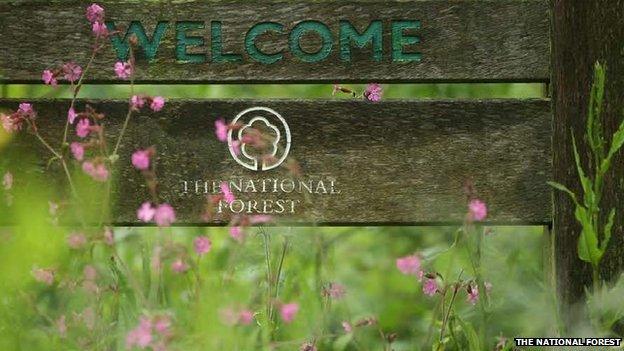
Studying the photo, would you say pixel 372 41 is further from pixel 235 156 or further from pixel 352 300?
pixel 352 300

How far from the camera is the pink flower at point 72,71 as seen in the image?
2.28m

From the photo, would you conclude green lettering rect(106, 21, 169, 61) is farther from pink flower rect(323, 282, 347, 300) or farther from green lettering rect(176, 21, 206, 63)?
pink flower rect(323, 282, 347, 300)

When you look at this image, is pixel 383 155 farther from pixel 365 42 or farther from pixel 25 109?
pixel 25 109

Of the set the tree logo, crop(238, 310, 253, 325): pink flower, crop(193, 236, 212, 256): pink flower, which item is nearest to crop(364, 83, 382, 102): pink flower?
the tree logo

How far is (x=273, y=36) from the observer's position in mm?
2492

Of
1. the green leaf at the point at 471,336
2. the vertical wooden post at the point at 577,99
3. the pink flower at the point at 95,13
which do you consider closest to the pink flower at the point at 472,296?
the green leaf at the point at 471,336

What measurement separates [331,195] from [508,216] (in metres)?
0.41

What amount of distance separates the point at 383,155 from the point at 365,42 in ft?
0.89

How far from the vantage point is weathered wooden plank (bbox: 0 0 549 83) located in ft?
8.16

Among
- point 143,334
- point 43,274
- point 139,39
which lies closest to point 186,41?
point 139,39

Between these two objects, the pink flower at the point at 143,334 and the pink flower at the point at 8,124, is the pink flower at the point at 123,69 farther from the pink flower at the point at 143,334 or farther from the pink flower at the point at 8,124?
the pink flower at the point at 143,334

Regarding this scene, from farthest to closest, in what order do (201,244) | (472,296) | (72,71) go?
(72,71)
(472,296)
(201,244)

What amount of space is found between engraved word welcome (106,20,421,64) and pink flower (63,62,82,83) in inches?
4.7

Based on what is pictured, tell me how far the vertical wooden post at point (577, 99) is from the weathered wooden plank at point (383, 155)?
0.13ft
